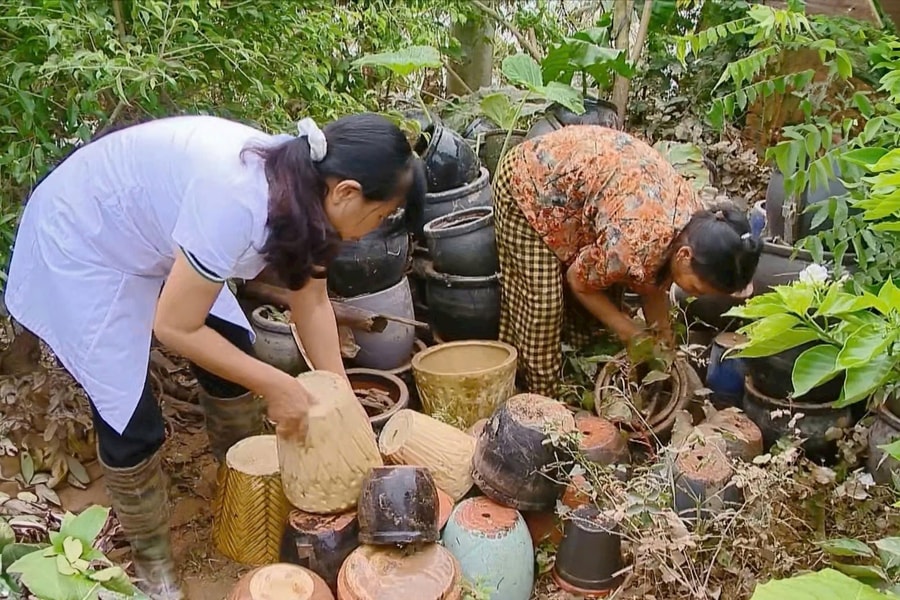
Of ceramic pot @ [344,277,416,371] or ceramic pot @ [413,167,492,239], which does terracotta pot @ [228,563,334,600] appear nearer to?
ceramic pot @ [344,277,416,371]

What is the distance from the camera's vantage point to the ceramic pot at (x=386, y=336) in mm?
2701

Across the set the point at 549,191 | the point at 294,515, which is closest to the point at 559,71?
the point at 549,191

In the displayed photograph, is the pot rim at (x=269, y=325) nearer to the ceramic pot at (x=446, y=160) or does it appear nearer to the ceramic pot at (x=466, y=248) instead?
the ceramic pot at (x=466, y=248)

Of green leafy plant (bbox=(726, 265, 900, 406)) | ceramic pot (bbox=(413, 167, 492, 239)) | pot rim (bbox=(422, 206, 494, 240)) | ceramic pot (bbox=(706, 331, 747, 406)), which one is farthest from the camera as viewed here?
ceramic pot (bbox=(413, 167, 492, 239))

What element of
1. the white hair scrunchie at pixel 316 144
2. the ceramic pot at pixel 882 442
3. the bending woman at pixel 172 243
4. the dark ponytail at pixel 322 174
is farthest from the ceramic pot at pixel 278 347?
the ceramic pot at pixel 882 442

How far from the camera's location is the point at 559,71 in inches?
158

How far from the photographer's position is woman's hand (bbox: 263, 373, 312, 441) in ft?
5.70

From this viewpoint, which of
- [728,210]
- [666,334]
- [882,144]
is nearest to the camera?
[882,144]

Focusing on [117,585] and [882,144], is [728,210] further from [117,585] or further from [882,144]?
[117,585]

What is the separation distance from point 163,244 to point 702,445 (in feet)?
4.23

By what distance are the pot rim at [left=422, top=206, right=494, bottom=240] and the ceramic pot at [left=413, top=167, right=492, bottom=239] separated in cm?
3

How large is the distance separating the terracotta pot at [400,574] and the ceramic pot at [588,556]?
0.32m

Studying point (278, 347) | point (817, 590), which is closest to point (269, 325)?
point (278, 347)

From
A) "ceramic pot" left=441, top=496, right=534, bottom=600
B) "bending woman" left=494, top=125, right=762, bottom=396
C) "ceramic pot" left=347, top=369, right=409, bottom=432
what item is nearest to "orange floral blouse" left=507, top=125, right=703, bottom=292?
"bending woman" left=494, top=125, right=762, bottom=396
